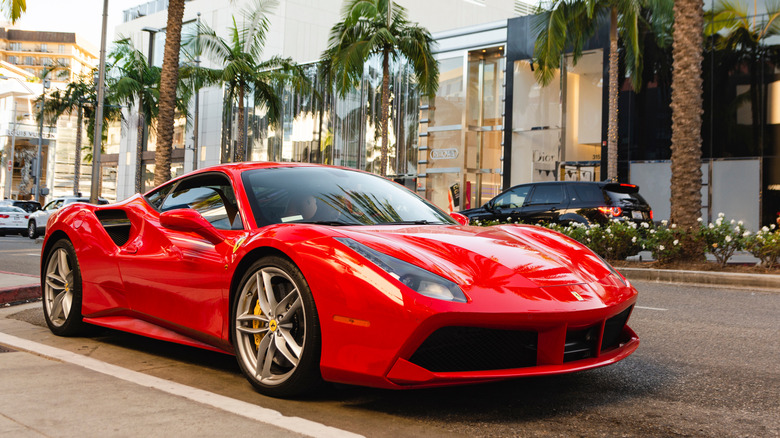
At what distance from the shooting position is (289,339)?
340cm

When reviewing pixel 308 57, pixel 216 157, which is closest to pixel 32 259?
pixel 216 157

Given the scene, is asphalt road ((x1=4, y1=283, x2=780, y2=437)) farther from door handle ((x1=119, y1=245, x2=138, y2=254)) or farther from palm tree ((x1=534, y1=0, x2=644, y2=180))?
palm tree ((x1=534, y1=0, x2=644, y2=180))

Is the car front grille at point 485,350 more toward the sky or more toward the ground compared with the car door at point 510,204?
more toward the ground

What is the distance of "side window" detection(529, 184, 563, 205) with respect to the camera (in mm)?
15219

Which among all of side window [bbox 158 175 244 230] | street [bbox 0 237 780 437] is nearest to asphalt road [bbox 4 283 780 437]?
street [bbox 0 237 780 437]

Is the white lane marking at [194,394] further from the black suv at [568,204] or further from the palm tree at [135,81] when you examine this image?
the palm tree at [135,81]

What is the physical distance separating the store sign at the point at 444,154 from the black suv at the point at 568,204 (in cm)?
1371

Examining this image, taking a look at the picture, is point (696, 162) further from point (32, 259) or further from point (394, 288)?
point (32, 259)

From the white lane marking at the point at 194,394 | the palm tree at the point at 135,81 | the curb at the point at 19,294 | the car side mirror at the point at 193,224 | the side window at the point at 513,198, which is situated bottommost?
the white lane marking at the point at 194,394

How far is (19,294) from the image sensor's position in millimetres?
7223

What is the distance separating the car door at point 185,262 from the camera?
3836 mm

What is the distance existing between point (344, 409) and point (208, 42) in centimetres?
2782

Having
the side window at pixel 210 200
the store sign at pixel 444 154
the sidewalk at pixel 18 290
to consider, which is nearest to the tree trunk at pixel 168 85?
the sidewalk at pixel 18 290

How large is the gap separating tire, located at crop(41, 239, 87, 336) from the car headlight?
2735mm
